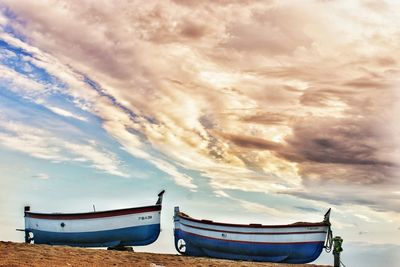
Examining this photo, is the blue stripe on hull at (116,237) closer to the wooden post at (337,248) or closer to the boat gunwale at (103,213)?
the boat gunwale at (103,213)

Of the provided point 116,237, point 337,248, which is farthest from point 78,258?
point 337,248

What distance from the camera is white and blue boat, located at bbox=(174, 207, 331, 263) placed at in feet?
85.3

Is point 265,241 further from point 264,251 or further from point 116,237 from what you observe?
point 116,237

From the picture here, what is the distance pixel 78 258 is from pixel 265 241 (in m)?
12.2

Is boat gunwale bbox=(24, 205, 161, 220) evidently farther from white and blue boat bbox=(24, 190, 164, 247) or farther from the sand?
the sand

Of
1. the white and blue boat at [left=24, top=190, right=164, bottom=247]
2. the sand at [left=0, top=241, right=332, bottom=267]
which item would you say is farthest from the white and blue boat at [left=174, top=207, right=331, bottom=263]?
the sand at [left=0, top=241, right=332, bottom=267]

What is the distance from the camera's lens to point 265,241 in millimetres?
26453

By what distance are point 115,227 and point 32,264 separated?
12.1m

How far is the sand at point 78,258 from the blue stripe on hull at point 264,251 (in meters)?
5.69

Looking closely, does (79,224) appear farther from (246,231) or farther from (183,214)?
(246,231)

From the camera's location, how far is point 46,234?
98.2ft

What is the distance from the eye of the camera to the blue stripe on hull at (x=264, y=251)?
85.6 ft

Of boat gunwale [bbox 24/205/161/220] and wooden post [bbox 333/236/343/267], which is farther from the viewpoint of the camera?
boat gunwale [bbox 24/205/161/220]

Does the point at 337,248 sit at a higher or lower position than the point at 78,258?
lower
